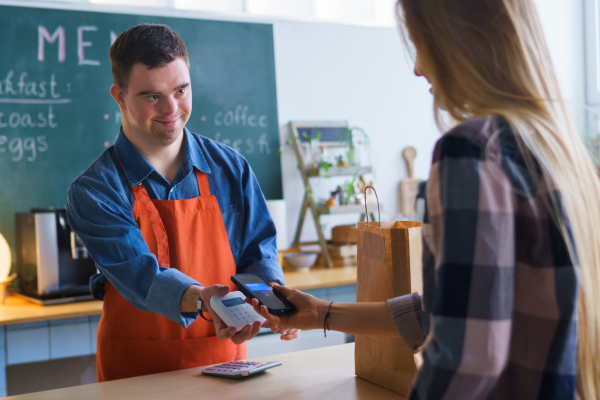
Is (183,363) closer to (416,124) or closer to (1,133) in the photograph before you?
(1,133)

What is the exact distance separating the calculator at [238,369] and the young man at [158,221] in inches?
3.5

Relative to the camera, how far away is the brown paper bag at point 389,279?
968 millimetres

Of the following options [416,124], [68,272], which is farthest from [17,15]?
[416,124]

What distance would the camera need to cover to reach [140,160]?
4.45ft

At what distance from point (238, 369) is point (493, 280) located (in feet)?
2.28

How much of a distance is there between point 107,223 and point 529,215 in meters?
0.97

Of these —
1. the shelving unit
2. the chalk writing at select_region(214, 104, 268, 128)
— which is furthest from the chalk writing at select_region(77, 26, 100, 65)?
the shelving unit

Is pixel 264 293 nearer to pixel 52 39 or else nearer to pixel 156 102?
pixel 156 102

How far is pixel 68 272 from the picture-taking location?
2.25 m

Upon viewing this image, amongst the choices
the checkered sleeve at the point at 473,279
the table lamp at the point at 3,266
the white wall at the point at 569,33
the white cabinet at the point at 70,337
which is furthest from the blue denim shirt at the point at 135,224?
the white wall at the point at 569,33

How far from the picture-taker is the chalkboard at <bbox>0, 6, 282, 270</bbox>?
2553 mm

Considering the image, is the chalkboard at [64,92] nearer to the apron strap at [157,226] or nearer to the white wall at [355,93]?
the white wall at [355,93]

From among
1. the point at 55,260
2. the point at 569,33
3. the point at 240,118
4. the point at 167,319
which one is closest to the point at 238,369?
the point at 167,319

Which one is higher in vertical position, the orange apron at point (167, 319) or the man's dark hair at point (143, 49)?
the man's dark hair at point (143, 49)
